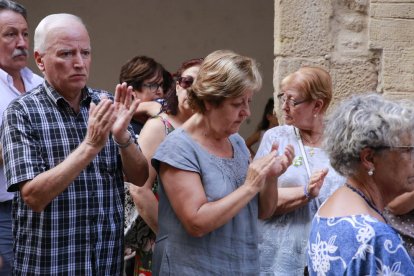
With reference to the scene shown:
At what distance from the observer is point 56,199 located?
327 cm

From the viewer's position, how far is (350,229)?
2580mm

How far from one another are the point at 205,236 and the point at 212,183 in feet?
0.64

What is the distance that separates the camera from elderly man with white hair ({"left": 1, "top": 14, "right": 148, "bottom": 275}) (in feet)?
10.4

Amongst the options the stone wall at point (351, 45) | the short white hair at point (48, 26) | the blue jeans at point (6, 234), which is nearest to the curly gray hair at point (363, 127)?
the short white hair at point (48, 26)

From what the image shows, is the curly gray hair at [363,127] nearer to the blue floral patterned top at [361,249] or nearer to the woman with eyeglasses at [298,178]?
the blue floral patterned top at [361,249]

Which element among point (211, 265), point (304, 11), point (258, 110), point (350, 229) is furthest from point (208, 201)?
point (258, 110)

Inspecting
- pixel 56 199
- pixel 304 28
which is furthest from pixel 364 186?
pixel 304 28

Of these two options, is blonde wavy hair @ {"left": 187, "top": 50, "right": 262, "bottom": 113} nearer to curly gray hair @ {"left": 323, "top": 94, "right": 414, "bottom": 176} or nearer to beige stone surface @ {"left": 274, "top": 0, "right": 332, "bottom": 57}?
curly gray hair @ {"left": 323, "top": 94, "right": 414, "bottom": 176}

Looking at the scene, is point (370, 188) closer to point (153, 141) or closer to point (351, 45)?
point (153, 141)

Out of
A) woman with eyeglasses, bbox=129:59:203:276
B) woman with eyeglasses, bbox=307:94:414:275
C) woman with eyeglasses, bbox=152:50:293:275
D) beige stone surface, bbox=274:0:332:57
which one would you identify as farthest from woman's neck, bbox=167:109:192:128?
woman with eyeglasses, bbox=307:94:414:275

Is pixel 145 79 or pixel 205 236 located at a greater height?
pixel 145 79

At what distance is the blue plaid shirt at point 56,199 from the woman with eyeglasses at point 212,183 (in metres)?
0.21

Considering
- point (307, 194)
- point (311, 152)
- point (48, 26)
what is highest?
point (48, 26)

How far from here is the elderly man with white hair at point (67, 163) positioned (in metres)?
3.16
